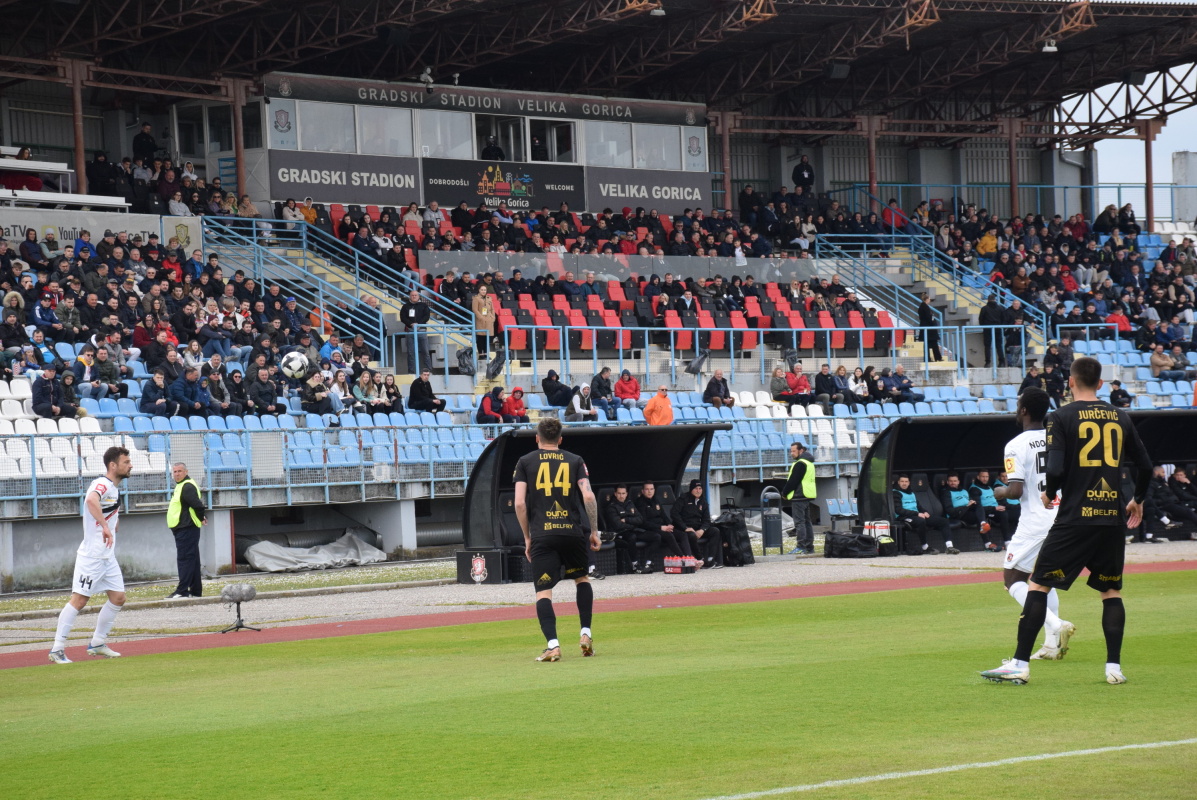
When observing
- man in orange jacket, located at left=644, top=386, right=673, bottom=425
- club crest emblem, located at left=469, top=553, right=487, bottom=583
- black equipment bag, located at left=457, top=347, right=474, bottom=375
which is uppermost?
black equipment bag, located at left=457, top=347, right=474, bottom=375

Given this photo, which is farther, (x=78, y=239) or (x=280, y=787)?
(x=78, y=239)

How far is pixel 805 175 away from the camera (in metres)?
47.8

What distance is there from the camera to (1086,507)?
8.94m

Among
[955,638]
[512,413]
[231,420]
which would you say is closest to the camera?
[955,638]

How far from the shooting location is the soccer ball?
2798 cm

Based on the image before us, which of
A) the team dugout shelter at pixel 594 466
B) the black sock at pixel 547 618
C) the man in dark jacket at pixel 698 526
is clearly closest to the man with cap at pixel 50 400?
the team dugout shelter at pixel 594 466

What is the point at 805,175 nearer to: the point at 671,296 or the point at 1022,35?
the point at 1022,35

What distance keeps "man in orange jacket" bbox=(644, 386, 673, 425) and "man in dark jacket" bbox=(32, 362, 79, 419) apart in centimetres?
1054

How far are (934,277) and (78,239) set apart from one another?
2437 cm

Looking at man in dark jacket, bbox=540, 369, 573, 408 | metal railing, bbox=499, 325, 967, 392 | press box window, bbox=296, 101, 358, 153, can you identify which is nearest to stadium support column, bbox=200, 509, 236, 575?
man in dark jacket, bbox=540, 369, 573, 408

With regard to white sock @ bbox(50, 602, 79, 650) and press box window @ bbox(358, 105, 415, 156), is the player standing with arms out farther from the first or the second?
press box window @ bbox(358, 105, 415, 156)

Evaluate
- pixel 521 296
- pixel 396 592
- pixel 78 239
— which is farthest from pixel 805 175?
pixel 396 592

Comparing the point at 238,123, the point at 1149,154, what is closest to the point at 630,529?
the point at 238,123

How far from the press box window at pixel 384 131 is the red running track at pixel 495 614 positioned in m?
24.7
